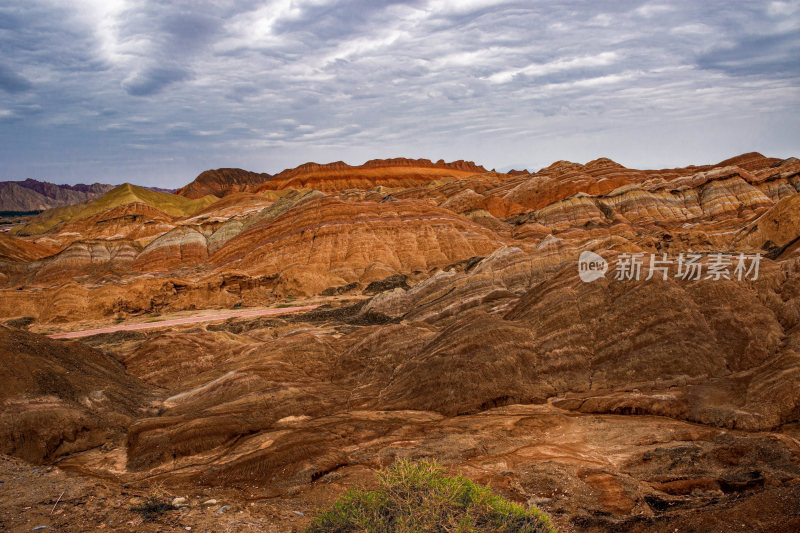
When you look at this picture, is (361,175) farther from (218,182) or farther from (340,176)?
(218,182)

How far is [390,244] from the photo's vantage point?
172ft

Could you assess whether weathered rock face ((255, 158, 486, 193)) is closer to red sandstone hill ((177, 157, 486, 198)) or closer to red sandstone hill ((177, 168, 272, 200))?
red sandstone hill ((177, 157, 486, 198))

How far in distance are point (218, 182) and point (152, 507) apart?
19182 cm

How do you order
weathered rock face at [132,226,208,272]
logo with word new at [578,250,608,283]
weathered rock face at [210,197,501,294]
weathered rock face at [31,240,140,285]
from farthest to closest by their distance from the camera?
1. weathered rock face at [31,240,140,285]
2. weathered rock face at [132,226,208,272]
3. weathered rock face at [210,197,501,294]
4. logo with word new at [578,250,608,283]

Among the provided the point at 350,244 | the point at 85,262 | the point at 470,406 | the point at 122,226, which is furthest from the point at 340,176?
the point at 470,406

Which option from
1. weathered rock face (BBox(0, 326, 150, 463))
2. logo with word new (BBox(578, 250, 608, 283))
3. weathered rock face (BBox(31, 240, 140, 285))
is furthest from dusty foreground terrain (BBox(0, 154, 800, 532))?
weathered rock face (BBox(31, 240, 140, 285))

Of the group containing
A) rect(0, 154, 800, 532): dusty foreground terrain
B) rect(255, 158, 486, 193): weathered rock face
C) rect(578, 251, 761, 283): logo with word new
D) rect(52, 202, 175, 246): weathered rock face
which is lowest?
rect(0, 154, 800, 532): dusty foreground terrain

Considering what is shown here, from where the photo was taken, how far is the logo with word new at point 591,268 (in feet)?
56.3

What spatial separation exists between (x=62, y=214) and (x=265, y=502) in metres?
172

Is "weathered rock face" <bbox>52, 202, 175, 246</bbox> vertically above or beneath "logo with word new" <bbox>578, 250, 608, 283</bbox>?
above

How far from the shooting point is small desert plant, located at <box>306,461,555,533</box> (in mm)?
6020

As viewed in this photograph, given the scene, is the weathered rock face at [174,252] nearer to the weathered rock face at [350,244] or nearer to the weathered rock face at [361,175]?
the weathered rock face at [350,244]

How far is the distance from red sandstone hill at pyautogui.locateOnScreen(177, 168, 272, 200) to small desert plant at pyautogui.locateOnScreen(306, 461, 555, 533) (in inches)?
6604

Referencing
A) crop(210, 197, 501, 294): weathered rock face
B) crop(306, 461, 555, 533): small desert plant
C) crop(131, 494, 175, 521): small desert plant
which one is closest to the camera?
crop(306, 461, 555, 533): small desert plant
